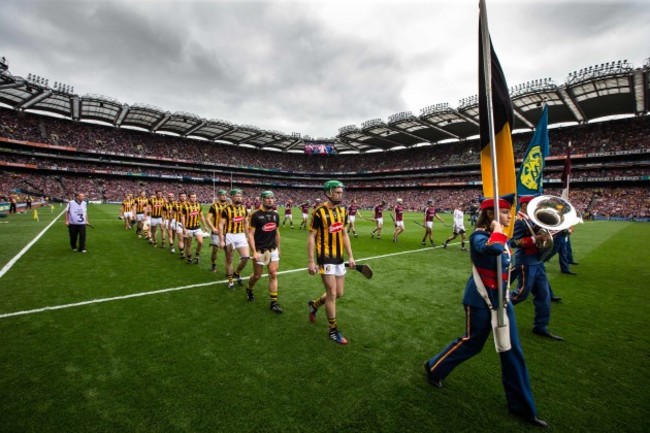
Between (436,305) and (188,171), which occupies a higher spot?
(188,171)

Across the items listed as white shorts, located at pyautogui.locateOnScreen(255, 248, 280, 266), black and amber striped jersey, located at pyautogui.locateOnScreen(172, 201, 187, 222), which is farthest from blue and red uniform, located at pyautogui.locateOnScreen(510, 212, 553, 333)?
black and amber striped jersey, located at pyautogui.locateOnScreen(172, 201, 187, 222)

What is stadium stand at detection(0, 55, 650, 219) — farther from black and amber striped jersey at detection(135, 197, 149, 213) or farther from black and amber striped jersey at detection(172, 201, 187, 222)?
black and amber striped jersey at detection(172, 201, 187, 222)

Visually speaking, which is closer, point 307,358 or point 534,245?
point 307,358

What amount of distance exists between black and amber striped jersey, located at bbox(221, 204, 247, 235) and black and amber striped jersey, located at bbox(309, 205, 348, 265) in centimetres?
313

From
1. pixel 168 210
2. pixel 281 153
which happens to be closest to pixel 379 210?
pixel 168 210

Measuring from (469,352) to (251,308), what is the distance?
3.85 m

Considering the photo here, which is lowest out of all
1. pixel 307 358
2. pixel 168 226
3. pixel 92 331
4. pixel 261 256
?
pixel 307 358

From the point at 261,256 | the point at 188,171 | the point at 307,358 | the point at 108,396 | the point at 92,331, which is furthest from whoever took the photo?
the point at 188,171

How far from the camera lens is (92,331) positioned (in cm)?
428

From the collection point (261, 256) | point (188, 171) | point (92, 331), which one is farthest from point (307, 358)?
point (188, 171)

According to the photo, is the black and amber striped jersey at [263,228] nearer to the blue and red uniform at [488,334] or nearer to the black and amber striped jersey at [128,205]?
the blue and red uniform at [488,334]

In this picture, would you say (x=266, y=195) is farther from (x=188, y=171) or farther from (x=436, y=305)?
(x=188, y=171)

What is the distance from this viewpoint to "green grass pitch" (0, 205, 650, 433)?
270 centimetres

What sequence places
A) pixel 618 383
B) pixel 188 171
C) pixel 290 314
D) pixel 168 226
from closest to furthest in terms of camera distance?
pixel 618 383
pixel 290 314
pixel 168 226
pixel 188 171
